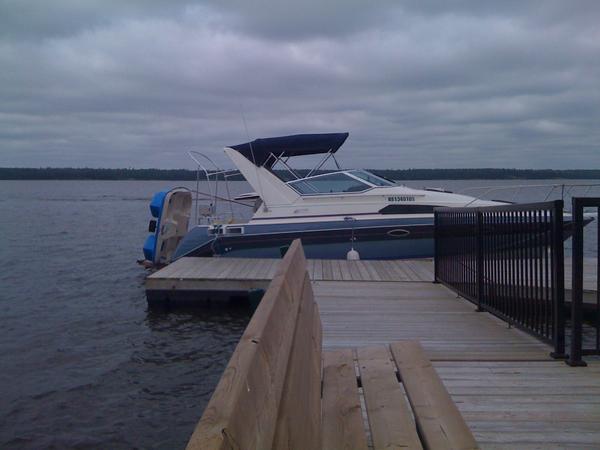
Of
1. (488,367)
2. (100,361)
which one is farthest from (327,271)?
(488,367)

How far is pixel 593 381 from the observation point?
4.05m

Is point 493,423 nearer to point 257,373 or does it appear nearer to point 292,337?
point 292,337

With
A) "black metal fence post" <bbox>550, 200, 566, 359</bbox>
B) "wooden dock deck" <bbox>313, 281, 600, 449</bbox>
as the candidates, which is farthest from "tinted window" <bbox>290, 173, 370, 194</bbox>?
"black metal fence post" <bbox>550, 200, 566, 359</bbox>

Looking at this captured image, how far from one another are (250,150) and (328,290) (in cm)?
633

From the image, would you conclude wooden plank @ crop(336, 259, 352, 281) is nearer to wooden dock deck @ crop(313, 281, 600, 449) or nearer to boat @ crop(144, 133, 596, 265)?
boat @ crop(144, 133, 596, 265)

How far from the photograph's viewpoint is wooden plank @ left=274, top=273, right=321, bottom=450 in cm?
187

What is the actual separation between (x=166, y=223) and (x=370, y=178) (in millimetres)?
4868

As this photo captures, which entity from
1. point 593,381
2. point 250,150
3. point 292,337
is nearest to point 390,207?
point 250,150

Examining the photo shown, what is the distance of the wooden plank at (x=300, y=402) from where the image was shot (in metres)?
1.87

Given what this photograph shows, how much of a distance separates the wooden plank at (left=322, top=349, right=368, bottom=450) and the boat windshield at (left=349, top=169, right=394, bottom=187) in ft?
34.2

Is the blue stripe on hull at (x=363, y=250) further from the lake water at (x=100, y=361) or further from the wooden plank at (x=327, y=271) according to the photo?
the lake water at (x=100, y=361)

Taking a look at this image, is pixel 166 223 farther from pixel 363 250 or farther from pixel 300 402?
pixel 300 402

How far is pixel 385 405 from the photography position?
3.29 meters

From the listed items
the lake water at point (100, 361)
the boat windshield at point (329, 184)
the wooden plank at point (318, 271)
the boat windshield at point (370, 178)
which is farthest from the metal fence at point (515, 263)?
the boat windshield at point (370, 178)
